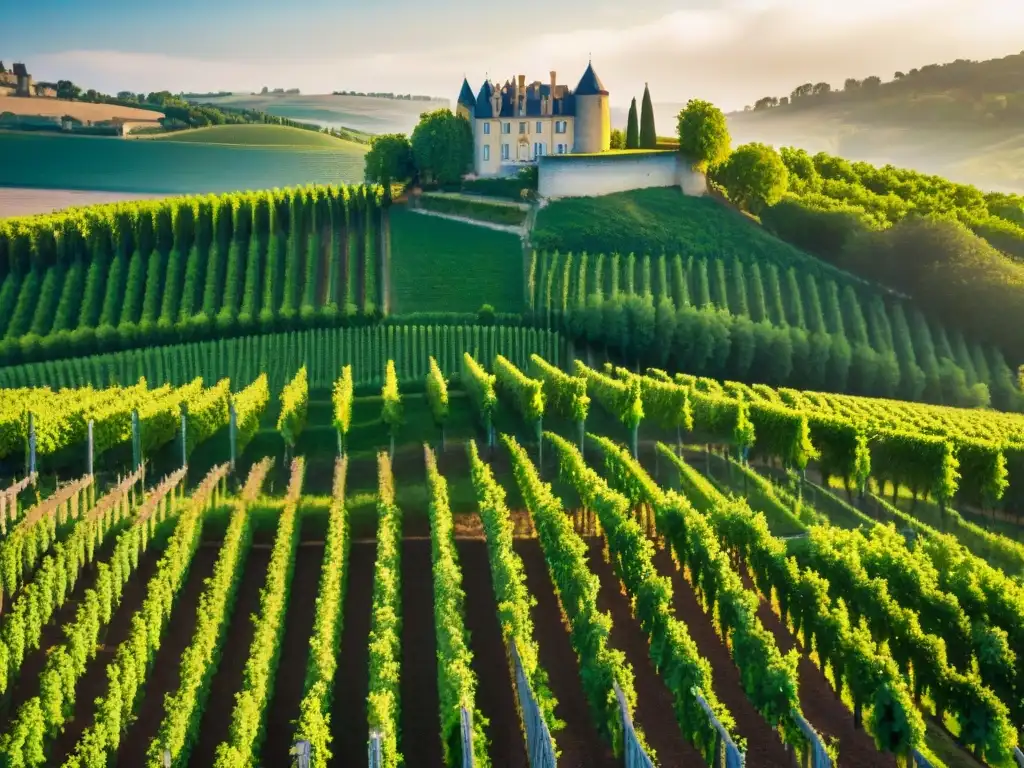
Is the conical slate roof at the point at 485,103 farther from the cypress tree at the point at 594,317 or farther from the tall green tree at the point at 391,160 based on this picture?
the cypress tree at the point at 594,317

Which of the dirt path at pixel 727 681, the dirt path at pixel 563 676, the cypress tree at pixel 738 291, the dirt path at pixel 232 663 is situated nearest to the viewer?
the dirt path at pixel 563 676

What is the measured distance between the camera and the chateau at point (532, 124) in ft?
273

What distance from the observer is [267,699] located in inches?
952

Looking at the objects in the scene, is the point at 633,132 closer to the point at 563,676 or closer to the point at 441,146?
the point at 441,146

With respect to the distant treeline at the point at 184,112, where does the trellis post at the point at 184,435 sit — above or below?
below

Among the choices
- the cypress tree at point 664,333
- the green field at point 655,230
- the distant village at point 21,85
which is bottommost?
the cypress tree at point 664,333

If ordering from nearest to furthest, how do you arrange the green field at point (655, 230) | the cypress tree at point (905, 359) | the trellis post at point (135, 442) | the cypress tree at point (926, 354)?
the trellis post at point (135, 442) < the cypress tree at point (905, 359) < the cypress tree at point (926, 354) < the green field at point (655, 230)

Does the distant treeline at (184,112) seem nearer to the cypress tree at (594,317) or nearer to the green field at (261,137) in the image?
the green field at (261,137)

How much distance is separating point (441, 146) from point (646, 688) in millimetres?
61883

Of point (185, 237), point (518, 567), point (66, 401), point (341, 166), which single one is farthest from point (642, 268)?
point (341, 166)

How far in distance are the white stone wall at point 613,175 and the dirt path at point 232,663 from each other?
51556 millimetres

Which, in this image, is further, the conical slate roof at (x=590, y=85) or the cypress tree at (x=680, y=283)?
Result: the conical slate roof at (x=590, y=85)

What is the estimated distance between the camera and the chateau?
83250mm

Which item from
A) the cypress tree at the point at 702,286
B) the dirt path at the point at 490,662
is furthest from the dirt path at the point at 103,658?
the cypress tree at the point at 702,286
